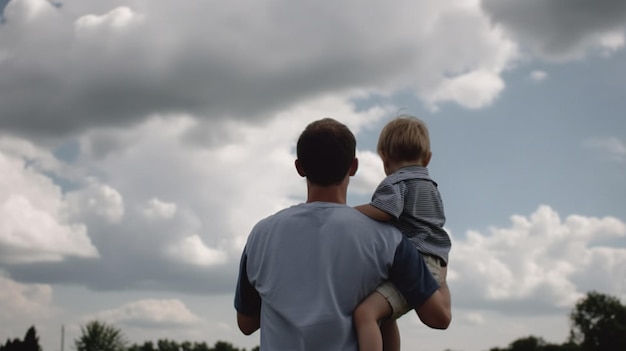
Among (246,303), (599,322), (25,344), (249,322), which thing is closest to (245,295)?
(246,303)

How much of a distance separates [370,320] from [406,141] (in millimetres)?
1992

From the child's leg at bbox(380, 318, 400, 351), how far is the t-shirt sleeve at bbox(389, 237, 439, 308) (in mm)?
552

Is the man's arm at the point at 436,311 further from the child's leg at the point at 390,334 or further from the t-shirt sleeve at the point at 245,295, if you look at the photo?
the t-shirt sleeve at the point at 245,295

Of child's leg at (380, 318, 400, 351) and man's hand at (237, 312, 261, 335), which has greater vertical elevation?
man's hand at (237, 312, 261, 335)

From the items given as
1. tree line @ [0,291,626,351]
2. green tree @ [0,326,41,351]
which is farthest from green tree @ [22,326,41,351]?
tree line @ [0,291,626,351]

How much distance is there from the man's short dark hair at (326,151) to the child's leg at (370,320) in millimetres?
842

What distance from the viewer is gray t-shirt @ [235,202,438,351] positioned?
15.6 feet

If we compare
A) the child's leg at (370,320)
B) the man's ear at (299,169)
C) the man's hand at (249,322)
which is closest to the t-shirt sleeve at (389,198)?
the man's ear at (299,169)

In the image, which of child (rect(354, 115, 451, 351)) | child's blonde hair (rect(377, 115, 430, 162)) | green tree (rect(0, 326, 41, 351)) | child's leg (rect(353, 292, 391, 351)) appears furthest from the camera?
green tree (rect(0, 326, 41, 351))

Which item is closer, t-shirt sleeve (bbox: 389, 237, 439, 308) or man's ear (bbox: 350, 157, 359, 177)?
t-shirt sleeve (bbox: 389, 237, 439, 308)

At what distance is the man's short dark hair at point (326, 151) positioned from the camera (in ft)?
16.2

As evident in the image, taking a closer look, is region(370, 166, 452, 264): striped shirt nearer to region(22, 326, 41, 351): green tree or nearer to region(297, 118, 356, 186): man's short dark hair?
region(297, 118, 356, 186): man's short dark hair

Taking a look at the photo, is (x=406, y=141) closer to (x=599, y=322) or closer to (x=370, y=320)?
(x=370, y=320)

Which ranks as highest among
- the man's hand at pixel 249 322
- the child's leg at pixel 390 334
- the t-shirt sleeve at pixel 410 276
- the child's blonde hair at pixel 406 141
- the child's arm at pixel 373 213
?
the child's blonde hair at pixel 406 141
